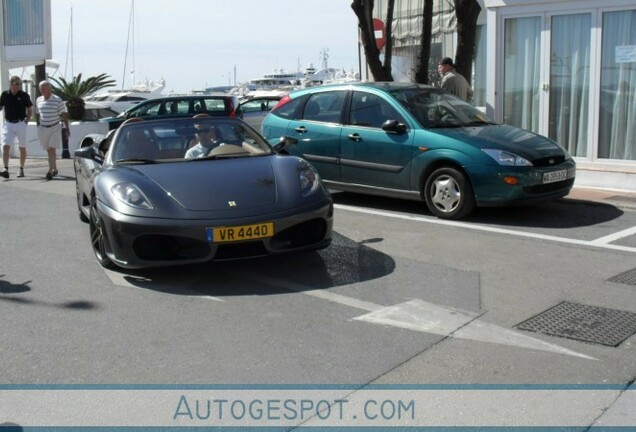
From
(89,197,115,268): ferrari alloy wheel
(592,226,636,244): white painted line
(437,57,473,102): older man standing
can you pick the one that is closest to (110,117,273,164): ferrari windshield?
(89,197,115,268): ferrari alloy wheel

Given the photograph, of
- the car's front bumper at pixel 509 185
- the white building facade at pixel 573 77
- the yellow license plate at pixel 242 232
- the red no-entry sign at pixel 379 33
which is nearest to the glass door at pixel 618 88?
the white building facade at pixel 573 77

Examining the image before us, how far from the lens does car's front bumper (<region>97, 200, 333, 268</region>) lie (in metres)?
6.33

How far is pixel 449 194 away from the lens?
9.28 meters

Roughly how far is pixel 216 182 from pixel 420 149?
336 cm

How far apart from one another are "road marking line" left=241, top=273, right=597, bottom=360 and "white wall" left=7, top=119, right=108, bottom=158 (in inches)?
594

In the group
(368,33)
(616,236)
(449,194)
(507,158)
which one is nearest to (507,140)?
(507,158)

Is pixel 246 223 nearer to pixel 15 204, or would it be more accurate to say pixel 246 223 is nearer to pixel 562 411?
pixel 562 411

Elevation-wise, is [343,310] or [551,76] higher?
[551,76]

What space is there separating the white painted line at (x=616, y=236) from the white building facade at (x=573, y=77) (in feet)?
9.25

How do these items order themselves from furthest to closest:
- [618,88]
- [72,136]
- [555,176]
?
[72,136]
[618,88]
[555,176]

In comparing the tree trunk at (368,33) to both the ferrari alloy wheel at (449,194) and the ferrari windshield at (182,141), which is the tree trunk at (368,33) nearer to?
the ferrari alloy wheel at (449,194)

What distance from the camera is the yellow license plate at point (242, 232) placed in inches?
249

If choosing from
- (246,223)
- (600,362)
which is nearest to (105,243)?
(246,223)

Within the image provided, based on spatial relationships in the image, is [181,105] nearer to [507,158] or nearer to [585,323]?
[507,158]
